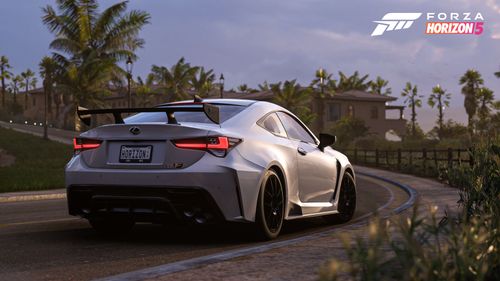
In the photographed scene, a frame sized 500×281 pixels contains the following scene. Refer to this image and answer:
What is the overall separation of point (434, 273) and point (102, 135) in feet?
14.3

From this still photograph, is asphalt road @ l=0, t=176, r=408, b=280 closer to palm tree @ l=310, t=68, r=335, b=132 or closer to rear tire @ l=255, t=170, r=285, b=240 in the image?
rear tire @ l=255, t=170, r=285, b=240

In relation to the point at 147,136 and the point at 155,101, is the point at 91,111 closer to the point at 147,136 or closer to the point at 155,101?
the point at 147,136

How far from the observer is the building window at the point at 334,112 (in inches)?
2771

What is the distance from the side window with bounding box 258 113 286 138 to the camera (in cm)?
690

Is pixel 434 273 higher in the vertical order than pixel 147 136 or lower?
lower

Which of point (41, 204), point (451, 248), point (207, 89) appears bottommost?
point (41, 204)

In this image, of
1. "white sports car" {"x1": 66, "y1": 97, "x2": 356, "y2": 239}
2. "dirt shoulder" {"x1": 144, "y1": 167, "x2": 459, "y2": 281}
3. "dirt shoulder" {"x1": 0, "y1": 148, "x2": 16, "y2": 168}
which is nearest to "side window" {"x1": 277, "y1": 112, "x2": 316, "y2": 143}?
"white sports car" {"x1": 66, "y1": 97, "x2": 356, "y2": 239}

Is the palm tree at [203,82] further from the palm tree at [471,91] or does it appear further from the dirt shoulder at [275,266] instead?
the dirt shoulder at [275,266]

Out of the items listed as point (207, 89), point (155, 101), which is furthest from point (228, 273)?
point (155, 101)

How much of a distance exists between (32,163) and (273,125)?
24865 millimetres

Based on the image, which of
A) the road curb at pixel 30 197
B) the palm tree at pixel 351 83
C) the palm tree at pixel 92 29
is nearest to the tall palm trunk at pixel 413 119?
the palm tree at pixel 351 83

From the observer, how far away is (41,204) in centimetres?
1195

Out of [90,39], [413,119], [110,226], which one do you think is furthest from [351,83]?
[110,226]

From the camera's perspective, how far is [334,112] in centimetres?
7069
